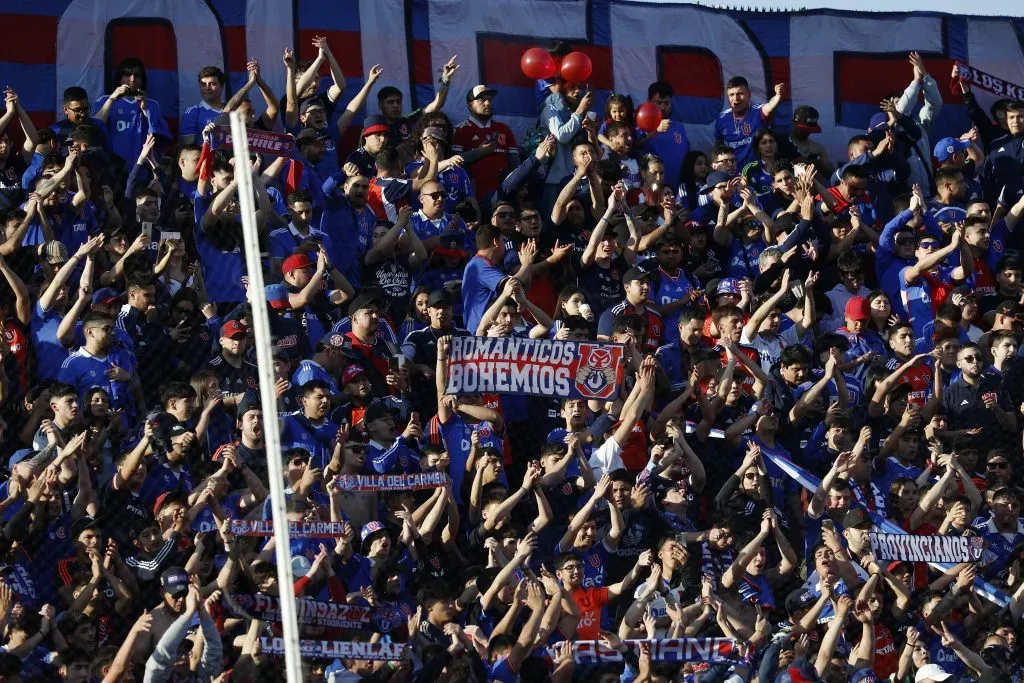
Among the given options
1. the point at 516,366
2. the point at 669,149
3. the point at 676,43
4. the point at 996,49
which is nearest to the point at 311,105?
the point at 669,149

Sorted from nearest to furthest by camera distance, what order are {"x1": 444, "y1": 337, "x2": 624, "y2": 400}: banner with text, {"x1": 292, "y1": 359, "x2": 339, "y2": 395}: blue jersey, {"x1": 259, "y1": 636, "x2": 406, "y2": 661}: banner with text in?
{"x1": 259, "y1": 636, "x2": 406, "y2": 661}: banner with text, {"x1": 444, "y1": 337, "x2": 624, "y2": 400}: banner with text, {"x1": 292, "y1": 359, "x2": 339, "y2": 395}: blue jersey

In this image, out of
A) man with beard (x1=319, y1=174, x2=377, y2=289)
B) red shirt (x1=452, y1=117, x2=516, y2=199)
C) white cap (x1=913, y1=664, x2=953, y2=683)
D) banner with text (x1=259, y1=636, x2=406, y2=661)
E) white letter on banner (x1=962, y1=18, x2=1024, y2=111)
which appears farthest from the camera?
white letter on banner (x1=962, y1=18, x2=1024, y2=111)

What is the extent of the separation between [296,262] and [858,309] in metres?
3.89

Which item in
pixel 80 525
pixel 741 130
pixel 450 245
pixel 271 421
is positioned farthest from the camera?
pixel 741 130

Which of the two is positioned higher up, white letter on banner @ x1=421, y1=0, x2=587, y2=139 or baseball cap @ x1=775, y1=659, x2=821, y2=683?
white letter on banner @ x1=421, y1=0, x2=587, y2=139

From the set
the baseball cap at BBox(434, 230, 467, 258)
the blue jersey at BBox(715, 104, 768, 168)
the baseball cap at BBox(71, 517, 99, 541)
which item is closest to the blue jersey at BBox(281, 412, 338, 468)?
the baseball cap at BBox(71, 517, 99, 541)

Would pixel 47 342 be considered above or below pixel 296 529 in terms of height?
above

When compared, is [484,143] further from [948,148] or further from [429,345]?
[948,148]

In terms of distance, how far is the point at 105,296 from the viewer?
1209 centimetres

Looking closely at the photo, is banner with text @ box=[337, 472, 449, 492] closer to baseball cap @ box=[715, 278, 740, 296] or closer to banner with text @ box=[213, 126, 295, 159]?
banner with text @ box=[213, 126, 295, 159]

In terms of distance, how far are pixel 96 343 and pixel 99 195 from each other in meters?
1.60

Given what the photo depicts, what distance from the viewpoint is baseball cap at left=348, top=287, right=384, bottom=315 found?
12272 millimetres

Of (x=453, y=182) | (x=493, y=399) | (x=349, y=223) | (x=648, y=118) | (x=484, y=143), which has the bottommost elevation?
(x=493, y=399)

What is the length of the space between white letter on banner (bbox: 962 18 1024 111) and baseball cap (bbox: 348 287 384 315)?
23.5 feet
